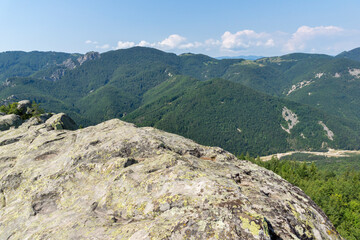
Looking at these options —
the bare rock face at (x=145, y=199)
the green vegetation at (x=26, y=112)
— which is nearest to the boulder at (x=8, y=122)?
the green vegetation at (x=26, y=112)

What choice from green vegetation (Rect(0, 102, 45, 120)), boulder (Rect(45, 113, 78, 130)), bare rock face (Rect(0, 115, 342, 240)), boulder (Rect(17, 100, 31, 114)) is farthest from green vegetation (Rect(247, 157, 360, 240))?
boulder (Rect(17, 100, 31, 114))

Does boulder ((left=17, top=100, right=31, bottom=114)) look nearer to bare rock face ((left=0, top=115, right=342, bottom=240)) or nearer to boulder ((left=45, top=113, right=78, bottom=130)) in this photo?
boulder ((left=45, top=113, right=78, bottom=130))

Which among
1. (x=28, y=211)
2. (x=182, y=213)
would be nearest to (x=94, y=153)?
(x=28, y=211)

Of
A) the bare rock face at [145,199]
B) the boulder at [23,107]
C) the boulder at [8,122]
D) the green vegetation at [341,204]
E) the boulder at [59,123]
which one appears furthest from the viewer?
the boulder at [23,107]

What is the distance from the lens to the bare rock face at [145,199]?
10.3 meters

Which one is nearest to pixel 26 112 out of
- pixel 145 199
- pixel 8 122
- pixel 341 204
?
pixel 8 122

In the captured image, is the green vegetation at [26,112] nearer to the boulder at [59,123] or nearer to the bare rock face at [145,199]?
the boulder at [59,123]

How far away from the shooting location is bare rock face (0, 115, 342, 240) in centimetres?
1029

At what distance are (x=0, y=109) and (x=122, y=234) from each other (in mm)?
97757

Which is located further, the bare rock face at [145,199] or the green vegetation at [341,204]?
the green vegetation at [341,204]

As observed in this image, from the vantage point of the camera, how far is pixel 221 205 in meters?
10.9

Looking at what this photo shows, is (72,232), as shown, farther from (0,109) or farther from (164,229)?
(0,109)

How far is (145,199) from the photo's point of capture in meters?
13.4

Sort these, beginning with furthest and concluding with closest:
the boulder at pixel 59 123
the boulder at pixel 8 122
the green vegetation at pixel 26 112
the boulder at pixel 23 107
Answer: the boulder at pixel 23 107 < the green vegetation at pixel 26 112 < the boulder at pixel 8 122 < the boulder at pixel 59 123
